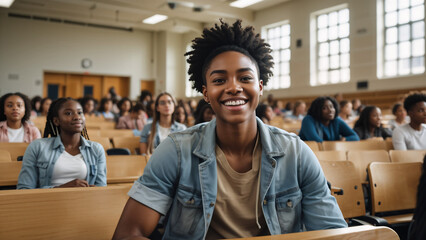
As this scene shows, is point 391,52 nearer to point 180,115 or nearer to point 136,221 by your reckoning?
point 180,115

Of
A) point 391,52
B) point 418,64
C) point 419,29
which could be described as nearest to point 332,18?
point 391,52

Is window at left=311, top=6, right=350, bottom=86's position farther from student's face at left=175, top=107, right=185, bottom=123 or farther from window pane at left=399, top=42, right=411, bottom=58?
student's face at left=175, top=107, right=185, bottom=123

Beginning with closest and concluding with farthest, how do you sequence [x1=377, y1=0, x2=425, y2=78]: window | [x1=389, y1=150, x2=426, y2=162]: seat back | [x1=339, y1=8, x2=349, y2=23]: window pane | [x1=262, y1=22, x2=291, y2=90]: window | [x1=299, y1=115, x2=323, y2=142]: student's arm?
[x1=389, y1=150, x2=426, y2=162]: seat back
[x1=299, y1=115, x2=323, y2=142]: student's arm
[x1=377, y1=0, x2=425, y2=78]: window
[x1=339, y1=8, x2=349, y2=23]: window pane
[x1=262, y1=22, x2=291, y2=90]: window

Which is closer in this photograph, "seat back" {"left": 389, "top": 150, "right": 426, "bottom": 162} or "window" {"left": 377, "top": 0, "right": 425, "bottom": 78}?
"seat back" {"left": 389, "top": 150, "right": 426, "bottom": 162}

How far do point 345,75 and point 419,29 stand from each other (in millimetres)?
2658

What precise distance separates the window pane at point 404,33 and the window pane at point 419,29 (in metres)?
0.18

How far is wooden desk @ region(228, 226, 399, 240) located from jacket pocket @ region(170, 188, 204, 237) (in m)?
0.40

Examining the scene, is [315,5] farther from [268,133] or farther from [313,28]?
[268,133]

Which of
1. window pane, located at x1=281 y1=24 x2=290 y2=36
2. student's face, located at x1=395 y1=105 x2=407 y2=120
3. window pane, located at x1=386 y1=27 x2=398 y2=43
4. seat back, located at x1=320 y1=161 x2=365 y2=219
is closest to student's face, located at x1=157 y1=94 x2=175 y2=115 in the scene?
seat back, located at x1=320 y1=161 x2=365 y2=219

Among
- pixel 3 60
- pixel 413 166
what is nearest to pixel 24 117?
pixel 413 166

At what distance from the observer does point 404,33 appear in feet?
35.9

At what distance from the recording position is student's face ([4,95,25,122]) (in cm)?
394

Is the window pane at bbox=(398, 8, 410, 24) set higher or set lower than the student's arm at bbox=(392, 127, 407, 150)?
higher

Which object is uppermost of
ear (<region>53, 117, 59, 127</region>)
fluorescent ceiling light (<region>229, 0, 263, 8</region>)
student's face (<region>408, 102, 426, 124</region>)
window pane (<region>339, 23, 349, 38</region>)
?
fluorescent ceiling light (<region>229, 0, 263, 8</region>)
